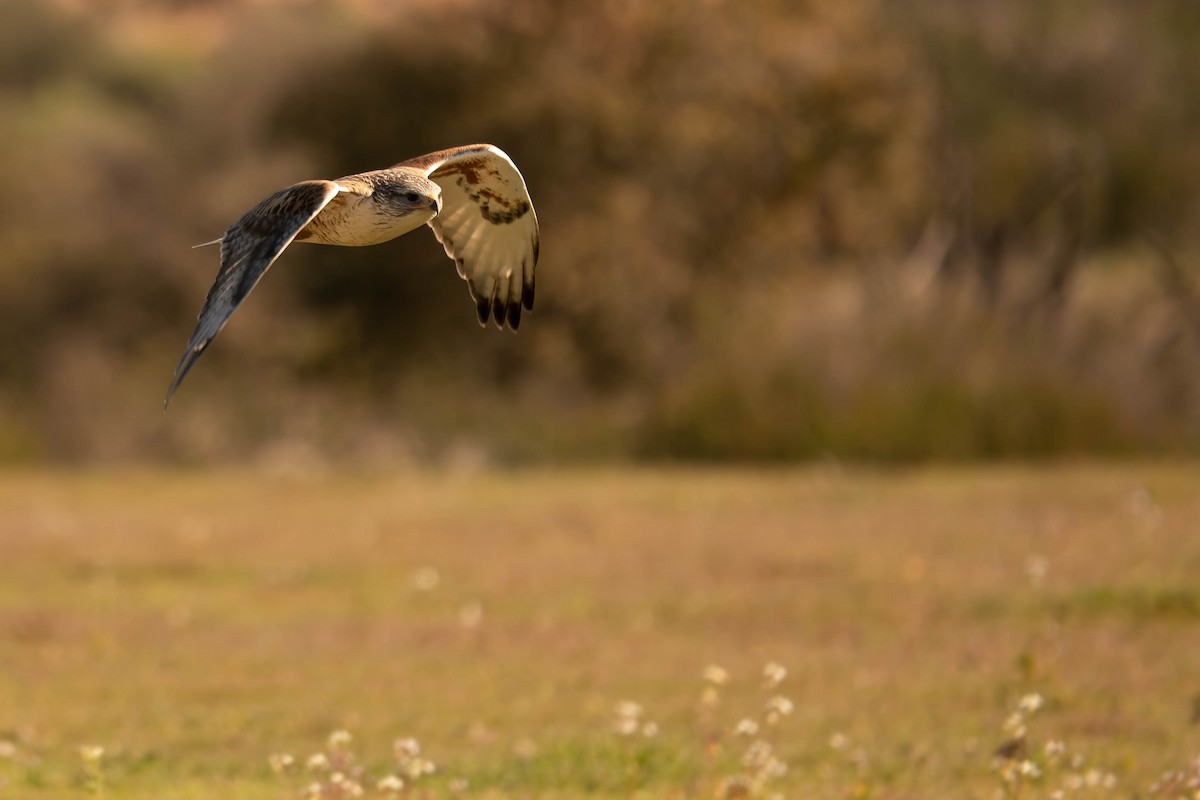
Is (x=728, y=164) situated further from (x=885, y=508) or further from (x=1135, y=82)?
(x=885, y=508)

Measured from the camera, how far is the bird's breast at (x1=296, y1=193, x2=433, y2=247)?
7023mm

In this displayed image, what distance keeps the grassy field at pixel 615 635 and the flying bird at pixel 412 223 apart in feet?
4.82

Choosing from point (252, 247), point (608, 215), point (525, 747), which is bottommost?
point (525, 747)

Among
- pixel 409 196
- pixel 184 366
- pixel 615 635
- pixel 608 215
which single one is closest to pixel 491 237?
pixel 409 196

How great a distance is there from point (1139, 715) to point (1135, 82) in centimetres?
1678

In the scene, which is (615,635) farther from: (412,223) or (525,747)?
(412,223)

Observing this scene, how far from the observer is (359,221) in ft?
23.1

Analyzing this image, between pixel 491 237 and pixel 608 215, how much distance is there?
1450cm

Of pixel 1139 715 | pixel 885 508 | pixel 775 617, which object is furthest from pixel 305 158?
pixel 1139 715

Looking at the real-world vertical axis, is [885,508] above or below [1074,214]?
below

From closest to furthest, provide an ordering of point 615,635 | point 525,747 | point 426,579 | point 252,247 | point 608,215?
point 252,247
point 525,747
point 615,635
point 426,579
point 608,215

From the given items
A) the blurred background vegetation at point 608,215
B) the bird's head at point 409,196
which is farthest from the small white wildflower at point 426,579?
the blurred background vegetation at point 608,215

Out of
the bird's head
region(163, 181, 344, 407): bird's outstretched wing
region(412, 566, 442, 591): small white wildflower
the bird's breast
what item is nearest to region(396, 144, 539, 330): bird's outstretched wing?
the bird's head

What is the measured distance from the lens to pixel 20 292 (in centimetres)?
2400
